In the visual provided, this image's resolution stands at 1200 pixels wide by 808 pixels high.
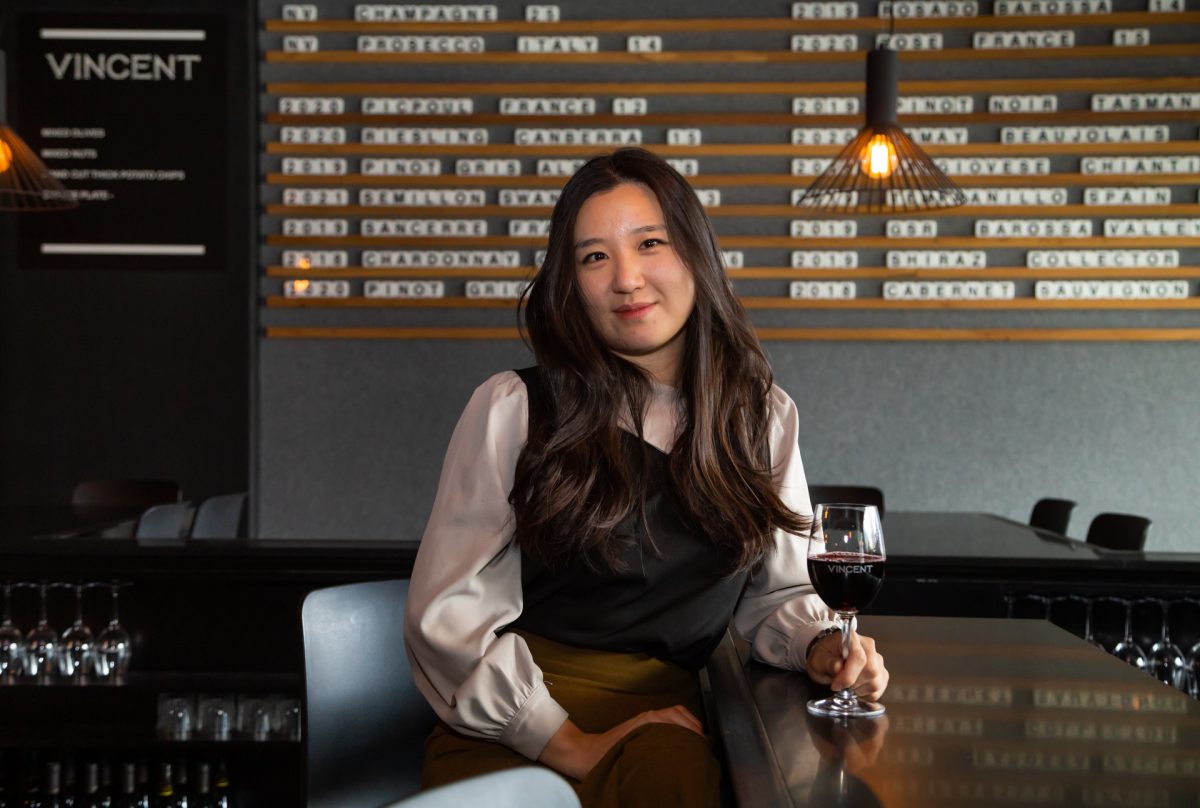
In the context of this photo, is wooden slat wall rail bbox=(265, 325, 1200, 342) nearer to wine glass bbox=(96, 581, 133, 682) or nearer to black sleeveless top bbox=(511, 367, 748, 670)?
wine glass bbox=(96, 581, 133, 682)

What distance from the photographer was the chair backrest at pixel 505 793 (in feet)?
2.77

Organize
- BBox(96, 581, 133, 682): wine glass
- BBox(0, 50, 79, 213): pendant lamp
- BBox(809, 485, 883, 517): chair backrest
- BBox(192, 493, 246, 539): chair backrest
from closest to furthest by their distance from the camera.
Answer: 1. BBox(96, 581, 133, 682): wine glass
2. BBox(0, 50, 79, 213): pendant lamp
3. BBox(192, 493, 246, 539): chair backrest
4. BBox(809, 485, 883, 517): chair backrest

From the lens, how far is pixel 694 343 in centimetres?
188

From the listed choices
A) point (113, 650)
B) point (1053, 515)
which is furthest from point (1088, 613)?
point (113, 650)

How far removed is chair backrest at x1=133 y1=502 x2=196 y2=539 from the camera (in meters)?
3.95

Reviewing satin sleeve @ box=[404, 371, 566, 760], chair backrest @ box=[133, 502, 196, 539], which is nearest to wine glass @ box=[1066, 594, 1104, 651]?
satin sleeve @ box=[404, 371, 566, 760]

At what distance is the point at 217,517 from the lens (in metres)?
4.46

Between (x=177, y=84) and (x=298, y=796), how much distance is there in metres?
4.06

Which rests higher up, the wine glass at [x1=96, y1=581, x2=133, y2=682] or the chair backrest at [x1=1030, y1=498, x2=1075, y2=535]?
the chair backrest at [x1=1030, y1=498, x2=1075, y2=535]

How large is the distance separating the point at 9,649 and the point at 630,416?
1.91 meters

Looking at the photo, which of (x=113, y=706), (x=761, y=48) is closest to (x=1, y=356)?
(x=113, y=706)

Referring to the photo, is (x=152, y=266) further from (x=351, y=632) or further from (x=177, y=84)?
(x=351, y=632)

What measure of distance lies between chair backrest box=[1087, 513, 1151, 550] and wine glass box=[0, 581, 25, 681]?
3.14m

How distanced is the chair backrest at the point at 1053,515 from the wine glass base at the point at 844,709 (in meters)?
3.34
